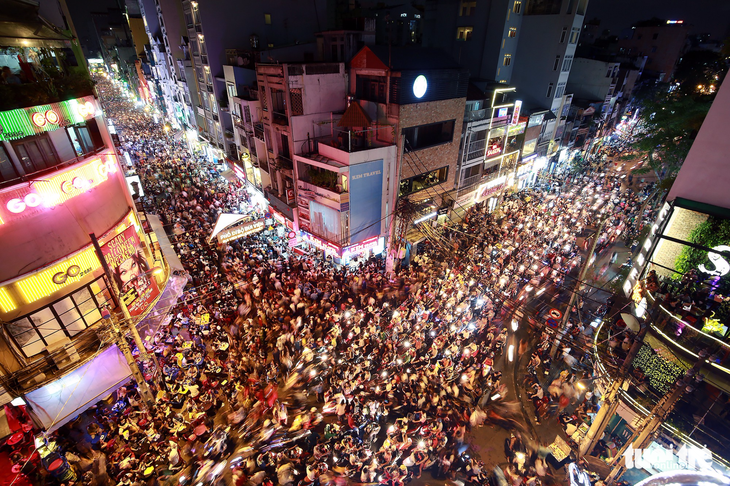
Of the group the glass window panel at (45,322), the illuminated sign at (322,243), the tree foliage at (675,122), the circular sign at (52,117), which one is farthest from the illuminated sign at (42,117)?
the tree foliage at (675,122)

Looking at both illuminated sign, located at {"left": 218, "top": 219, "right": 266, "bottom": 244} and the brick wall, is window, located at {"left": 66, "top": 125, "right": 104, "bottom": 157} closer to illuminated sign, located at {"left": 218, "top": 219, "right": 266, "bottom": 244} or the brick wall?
illuminated sign, located at {"left": 218, "top": 219, "right": 266, "bottom": 244}

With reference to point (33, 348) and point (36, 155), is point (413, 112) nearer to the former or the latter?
point (36, 155)

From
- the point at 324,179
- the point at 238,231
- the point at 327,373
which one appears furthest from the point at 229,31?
the point at 327,373

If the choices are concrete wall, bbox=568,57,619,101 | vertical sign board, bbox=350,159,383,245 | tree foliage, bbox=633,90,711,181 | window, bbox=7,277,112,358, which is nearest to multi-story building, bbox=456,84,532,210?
vertical sign board, bbox=350,159,383,245

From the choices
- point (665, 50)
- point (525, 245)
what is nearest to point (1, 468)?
point (525, 245)

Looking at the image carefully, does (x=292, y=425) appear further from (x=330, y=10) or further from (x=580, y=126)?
(x=580, y=126)

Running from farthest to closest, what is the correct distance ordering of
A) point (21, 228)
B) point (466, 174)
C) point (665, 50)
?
point (665, 50) → point (466, 174) → point (21, 228)

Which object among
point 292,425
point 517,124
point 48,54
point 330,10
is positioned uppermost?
point 330,10

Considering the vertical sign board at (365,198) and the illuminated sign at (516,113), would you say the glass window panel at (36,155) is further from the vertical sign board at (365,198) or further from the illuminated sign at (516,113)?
the illuminated sign at (516,113)
